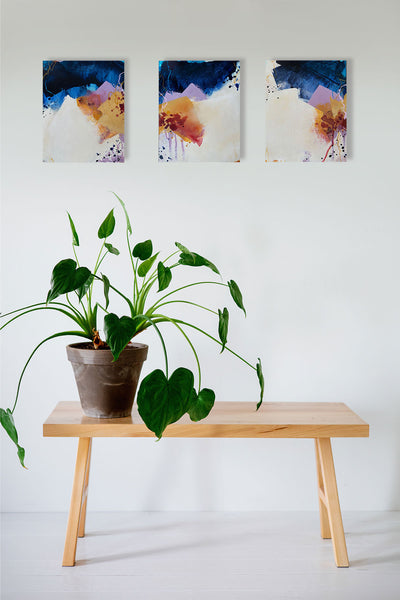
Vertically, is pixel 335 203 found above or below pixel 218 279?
above

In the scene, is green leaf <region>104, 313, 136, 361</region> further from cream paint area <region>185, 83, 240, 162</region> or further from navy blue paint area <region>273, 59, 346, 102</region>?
navy blue paint area <region>273, 59, 346, 102</region>

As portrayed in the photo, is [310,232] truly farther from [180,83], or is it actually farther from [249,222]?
[180,83]

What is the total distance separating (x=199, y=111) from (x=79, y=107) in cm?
41

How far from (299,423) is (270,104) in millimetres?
1101

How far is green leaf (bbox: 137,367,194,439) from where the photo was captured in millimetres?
1388

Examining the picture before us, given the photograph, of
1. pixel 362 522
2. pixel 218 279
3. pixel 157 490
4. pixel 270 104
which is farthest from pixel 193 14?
pixel 362 522

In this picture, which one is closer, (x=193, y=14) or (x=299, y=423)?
(x=299, y=423)

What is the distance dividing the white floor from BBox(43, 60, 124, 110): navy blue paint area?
143 centimetres

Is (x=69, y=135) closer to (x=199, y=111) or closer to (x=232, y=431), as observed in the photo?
(x=199, y=111)

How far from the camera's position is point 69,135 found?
6.75 ft

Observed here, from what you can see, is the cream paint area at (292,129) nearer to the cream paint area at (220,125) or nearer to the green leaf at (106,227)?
the cream paint area at (220,125)

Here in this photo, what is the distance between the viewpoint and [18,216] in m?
2.09

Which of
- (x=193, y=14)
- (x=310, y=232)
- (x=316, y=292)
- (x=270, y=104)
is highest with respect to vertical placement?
(x=193, y=14)

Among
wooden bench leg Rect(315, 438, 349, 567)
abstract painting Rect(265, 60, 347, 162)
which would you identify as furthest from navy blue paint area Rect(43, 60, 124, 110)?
wooden bench leg Rect(315, 438, 349, 567)
